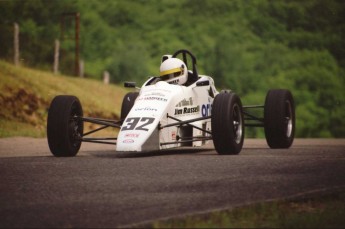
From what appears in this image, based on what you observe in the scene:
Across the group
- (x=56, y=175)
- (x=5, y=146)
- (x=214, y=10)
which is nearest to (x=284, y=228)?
(x=56, y=175)

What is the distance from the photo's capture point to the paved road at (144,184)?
11.5 meters

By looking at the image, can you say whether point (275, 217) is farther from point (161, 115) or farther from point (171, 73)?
point (171, 73)

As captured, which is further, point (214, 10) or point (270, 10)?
point (214, 10)

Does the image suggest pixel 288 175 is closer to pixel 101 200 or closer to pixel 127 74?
pixel 101 200

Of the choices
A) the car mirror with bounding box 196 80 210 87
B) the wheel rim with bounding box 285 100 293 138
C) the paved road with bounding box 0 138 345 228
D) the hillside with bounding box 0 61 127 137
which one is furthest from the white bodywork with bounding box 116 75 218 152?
the hillside with bounding box 0 61 127 137

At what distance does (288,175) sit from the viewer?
14414 millimetres

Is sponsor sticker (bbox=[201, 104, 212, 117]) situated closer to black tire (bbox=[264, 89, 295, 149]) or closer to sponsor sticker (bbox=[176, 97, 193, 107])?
sponsor sticker (bbox=[176, 97, 193, 107])

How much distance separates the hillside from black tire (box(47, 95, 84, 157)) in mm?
9500

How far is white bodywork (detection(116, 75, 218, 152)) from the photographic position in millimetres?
17859

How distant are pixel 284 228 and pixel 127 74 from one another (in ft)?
196

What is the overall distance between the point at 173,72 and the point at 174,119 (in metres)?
1.69

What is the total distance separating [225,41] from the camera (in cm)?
8238

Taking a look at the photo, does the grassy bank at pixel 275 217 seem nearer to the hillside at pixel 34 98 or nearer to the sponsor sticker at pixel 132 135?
the sponsor sticker at pixel 132 135

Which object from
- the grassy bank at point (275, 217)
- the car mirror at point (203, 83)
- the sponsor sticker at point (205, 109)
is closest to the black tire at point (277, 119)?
the sponsor sticker at point (205, 109)
